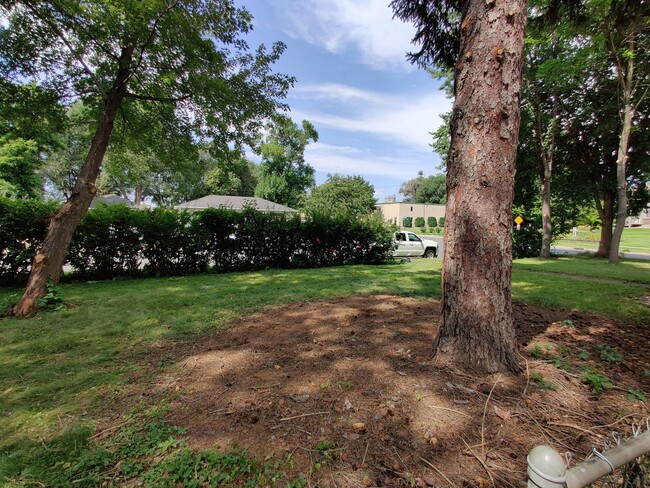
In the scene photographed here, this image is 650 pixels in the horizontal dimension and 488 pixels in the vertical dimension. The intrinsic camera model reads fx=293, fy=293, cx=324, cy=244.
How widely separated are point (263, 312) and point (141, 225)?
5.19m

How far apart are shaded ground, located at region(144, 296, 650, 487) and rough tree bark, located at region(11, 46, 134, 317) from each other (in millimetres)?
3287

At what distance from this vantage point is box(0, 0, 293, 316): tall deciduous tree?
488 cm

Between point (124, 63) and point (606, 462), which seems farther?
point (124, 63)

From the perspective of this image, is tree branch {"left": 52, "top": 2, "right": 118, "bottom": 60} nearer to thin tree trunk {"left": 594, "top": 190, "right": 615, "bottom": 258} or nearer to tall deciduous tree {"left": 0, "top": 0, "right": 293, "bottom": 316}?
tall deciduous tree {"left": 0, "top": 0, "right": 293, "bottom": 316}

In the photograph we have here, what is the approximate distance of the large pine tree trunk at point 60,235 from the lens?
448cm

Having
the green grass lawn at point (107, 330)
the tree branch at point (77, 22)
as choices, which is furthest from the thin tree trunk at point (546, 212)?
the tree branch at point (77, 22)

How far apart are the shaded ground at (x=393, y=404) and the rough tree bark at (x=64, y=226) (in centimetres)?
329

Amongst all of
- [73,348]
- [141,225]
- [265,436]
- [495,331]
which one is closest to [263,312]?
[73,348]

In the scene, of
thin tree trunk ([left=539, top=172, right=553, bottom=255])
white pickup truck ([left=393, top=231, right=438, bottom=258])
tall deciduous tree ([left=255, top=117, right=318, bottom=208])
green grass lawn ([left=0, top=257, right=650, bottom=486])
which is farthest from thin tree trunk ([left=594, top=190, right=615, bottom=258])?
tall deciduous tree ([left=255, top=117, right=318, bottom=208])

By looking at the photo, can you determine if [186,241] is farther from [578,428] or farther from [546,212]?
[546,212]

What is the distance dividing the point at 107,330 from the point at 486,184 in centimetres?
447

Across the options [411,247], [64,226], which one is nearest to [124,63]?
[64,226]

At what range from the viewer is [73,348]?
3.15 m

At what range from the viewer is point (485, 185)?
2246mm
